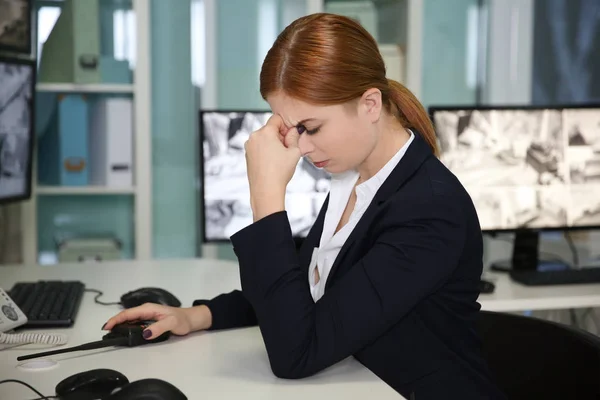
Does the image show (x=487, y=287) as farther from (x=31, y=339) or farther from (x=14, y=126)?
(x=14, y=126)

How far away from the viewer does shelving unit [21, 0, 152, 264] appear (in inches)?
104

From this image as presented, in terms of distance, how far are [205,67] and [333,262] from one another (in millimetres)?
1717

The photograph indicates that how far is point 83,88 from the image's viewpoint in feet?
8.70

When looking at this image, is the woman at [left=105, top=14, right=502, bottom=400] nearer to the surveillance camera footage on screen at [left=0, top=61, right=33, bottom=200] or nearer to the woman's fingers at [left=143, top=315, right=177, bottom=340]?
the woman's fingers at [left=143, top=315, right=177, bottom=340]

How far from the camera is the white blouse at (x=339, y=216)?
1.26 m

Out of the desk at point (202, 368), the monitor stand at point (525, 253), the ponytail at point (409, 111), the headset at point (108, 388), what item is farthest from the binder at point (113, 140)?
the headset at point (108, 388)

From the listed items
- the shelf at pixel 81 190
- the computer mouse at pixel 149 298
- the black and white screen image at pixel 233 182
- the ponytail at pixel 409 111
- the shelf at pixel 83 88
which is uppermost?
the shelf at pixel 83 88

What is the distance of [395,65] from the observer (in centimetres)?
280

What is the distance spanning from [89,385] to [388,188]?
0.55 m

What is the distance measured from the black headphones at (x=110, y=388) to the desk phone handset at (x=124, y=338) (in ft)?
0.59

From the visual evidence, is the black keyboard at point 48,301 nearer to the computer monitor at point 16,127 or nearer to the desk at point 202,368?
the desk at point 202,368

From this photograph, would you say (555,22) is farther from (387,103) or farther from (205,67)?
(387,103)

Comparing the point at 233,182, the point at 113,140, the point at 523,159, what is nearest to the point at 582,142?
the point at 523,159

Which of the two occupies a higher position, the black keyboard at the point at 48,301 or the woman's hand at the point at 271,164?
the woman's hand at the point at 271,164
